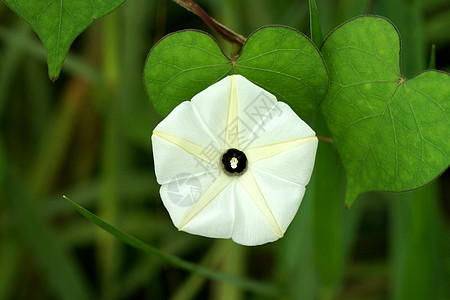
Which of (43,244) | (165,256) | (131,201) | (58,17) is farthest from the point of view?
(131,201)

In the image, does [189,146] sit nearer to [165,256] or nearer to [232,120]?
[232,120]

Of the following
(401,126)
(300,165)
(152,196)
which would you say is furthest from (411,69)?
(152,196)

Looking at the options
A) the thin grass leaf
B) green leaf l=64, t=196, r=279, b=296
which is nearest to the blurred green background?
the thin grass leaf

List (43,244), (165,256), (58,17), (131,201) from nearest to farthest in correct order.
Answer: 1. (58,17)
2. (165,256)
3. (43,244)
4. (131,201)

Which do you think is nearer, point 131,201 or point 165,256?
point 165,256

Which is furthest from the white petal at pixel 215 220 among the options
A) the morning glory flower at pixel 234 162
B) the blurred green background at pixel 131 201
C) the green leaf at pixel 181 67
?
the blurred green background at pixel 131 201

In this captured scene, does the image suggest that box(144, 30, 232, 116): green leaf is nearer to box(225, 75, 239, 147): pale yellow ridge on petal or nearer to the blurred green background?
box(225, 75, 239, 147): pale yellow ridge on petal

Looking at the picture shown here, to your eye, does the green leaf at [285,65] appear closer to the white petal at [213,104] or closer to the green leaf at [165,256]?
the white petal at [213,104]

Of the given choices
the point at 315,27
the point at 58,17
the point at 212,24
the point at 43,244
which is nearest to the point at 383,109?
the point at 315,27
